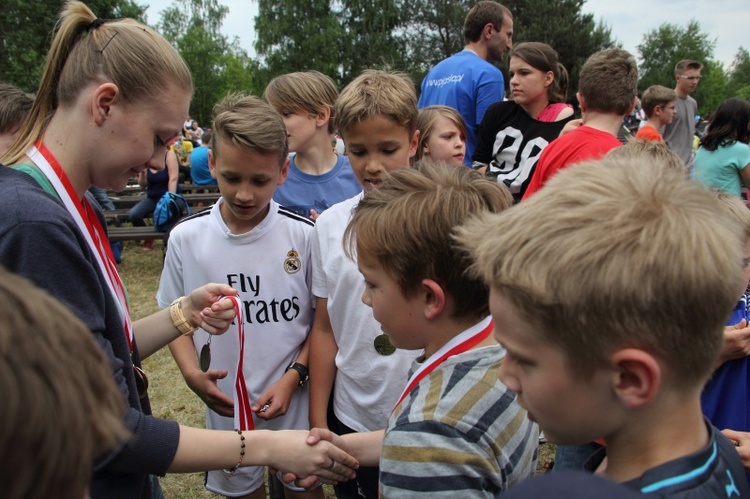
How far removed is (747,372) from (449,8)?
57323 mm

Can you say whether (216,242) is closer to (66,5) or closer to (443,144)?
(66,5)

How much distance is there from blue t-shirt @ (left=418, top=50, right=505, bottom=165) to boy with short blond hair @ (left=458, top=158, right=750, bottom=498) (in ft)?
13.1

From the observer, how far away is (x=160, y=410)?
4.57 metres

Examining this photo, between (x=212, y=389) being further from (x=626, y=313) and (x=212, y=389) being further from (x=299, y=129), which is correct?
(x=626, y=313)

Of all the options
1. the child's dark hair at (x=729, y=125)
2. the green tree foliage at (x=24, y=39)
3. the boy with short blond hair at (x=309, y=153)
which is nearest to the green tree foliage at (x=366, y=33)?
the green tree foliage at (x=24, y=39)

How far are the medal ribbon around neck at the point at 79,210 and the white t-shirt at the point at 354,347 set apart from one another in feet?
2.74

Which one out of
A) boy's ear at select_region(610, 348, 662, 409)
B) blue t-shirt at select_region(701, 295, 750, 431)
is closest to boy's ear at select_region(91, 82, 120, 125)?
boy's ear at select_region(610, 348, 662, 409)

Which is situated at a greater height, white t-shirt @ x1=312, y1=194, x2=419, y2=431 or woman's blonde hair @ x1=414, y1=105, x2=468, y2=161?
woman's blonde hair @ x1=414, y1=105, x2=468, y2=161

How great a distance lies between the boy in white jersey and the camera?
254cm

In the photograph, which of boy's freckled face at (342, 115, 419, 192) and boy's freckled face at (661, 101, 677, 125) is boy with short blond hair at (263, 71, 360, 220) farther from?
boy's freckled face at (661, 101, 677, 125)

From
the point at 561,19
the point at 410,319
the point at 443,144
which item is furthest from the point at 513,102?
the point at 561,19

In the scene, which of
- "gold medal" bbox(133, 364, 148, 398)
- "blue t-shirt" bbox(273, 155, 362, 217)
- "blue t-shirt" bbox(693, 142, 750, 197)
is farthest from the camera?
"blue t-shirt" bbox(693, 142, 750, 197)

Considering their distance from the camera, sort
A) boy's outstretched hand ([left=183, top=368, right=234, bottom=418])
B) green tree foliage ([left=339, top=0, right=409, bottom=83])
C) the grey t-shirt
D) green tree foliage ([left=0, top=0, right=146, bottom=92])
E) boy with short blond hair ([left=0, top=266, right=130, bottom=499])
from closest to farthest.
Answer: boy with short blond hair ([left=0, top=266, right=130, bottom=499]) → boy's outstretched hand ([left=183, top=368, right=234, bottom=418]) → the grey t-shirt → green tree foliage ([left=0, top=0, right=146, bottom=92]) → green tree foliage ([left=339, top=0, right=409, bottom=83])

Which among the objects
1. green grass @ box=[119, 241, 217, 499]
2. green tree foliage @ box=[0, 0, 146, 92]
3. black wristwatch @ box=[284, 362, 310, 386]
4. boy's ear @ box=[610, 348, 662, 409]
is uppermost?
green tree foliage @ box=[0, 0, 146, 92]
